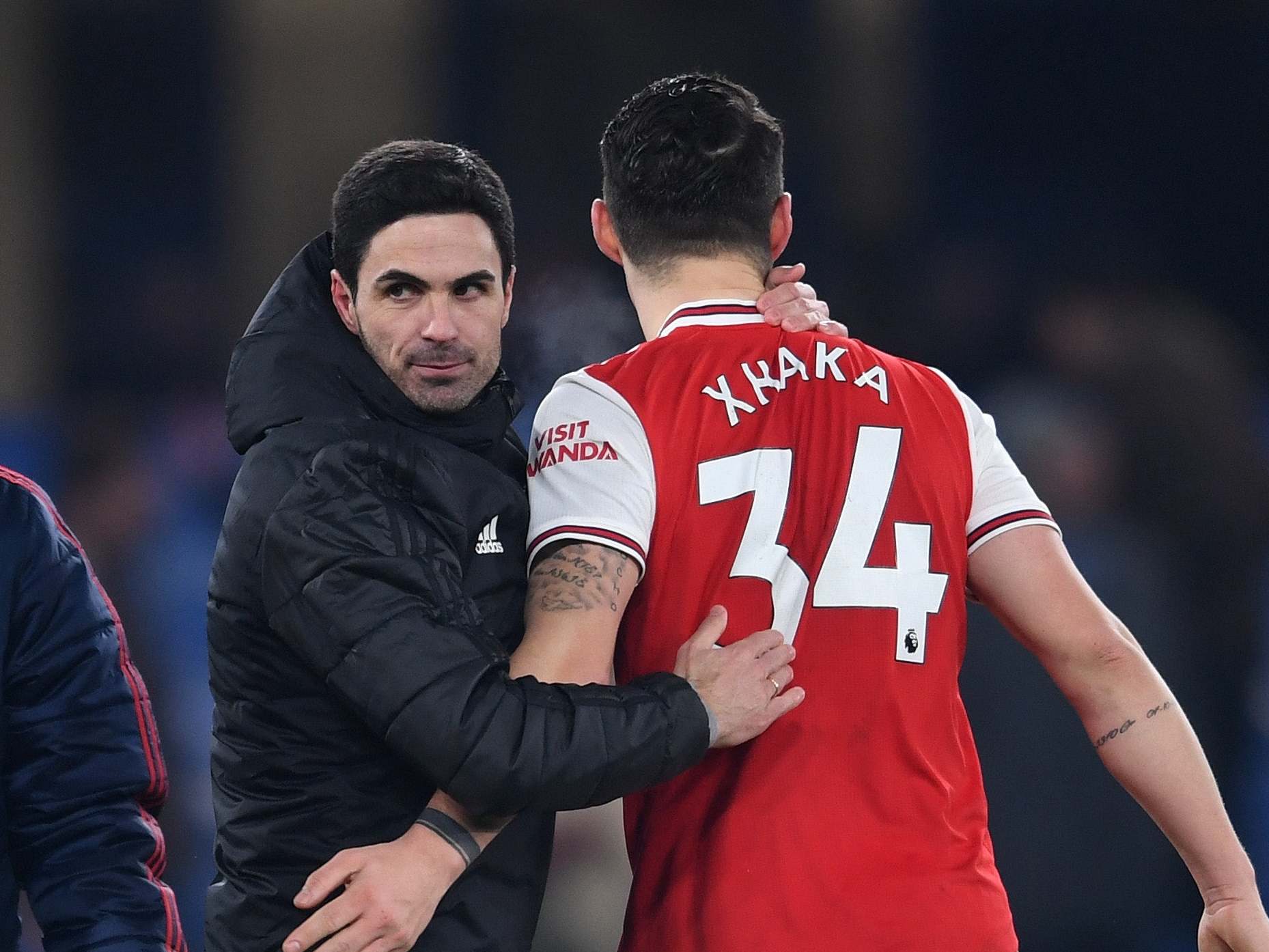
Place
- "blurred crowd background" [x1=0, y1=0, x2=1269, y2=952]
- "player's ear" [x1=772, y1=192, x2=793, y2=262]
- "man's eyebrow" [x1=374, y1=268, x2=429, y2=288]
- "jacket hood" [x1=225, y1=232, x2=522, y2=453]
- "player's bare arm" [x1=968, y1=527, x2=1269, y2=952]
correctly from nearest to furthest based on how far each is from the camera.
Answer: "jacket hood" [x1=225, y1=232, x2=522, y2=453] < "man's eyebrow" [x1=374, y1=268, x2=429, y2=288] < "player's bare arm" [x1=968, y1=527, x2=1269, y2=952] < "player's ear" [x1=772, y1=192, x2=793, y2=262] < "blurred crowd background" [x1=0, y1=0, x2=1269, y2=952]

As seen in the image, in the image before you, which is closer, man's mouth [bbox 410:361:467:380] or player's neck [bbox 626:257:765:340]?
man's mouth [bbox 410:361:467:380]

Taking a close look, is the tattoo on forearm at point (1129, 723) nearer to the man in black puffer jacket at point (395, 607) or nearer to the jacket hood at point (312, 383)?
the man in black puffer jacket at point (395, 607)

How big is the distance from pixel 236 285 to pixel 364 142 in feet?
2.86

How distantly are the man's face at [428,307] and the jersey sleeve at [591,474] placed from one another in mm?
126

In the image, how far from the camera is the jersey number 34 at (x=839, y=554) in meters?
2.02

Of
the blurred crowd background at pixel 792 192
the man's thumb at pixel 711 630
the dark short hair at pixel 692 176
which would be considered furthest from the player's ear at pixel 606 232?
the blurred crowd background at pixel 792 192

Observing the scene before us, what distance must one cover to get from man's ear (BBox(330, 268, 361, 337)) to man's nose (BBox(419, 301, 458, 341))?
112mm

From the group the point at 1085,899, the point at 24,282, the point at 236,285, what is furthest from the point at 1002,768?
Answer: the point at 24,282

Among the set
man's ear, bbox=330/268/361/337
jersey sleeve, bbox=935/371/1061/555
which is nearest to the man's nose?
man's ear, bbox=330/268/361/337

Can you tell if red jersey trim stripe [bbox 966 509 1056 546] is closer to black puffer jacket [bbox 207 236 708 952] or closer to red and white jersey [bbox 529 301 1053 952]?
red and white jersey [bbox 529 301 1053 952]

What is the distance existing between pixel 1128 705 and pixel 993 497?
0.37m

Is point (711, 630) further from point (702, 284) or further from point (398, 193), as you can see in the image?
point (398, 193)

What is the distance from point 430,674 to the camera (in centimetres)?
175

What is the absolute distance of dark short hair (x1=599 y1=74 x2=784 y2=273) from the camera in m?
2.22
